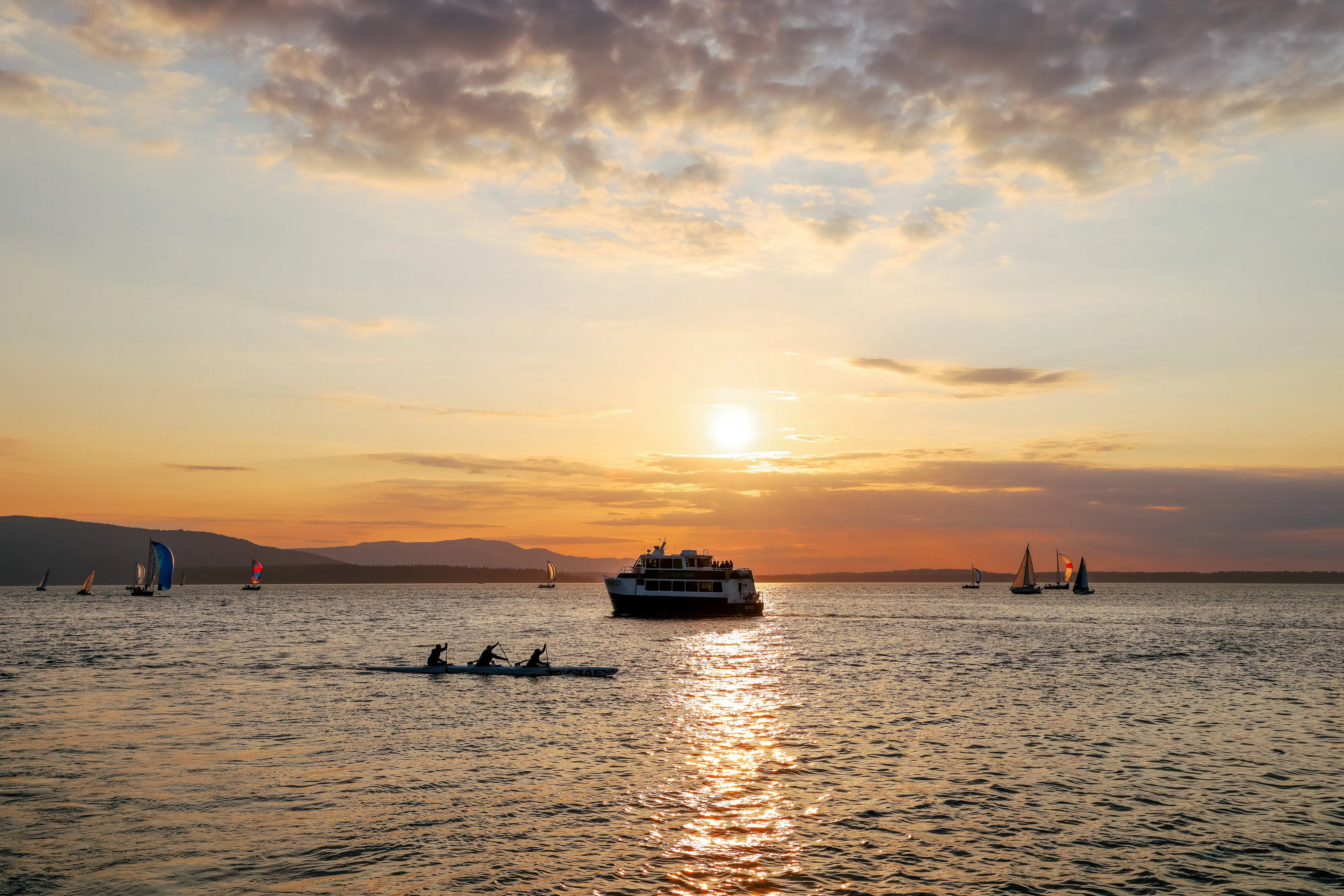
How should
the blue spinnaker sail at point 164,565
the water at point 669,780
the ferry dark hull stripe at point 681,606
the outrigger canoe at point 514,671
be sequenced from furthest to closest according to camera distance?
the blue spinnaker sail at point 164,565
the ferry dark hull stripe at point 681,606
the outrigger canoe at point 514,671
the water at point 669,780

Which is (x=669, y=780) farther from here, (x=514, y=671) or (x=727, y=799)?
(x=514, y=671)

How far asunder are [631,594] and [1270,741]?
93277 millimetres

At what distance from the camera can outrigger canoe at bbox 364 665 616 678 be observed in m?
57.4

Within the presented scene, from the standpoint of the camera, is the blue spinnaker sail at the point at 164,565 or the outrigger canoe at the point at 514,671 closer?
the outrigger canoe at the point at 514,671

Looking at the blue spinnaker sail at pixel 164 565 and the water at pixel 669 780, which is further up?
the water at pixel 669 780

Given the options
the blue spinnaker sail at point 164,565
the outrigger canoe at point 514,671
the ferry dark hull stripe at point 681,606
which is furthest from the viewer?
the blue spinnaker sail at point 164,565

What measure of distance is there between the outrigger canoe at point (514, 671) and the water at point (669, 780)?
2.80 feet

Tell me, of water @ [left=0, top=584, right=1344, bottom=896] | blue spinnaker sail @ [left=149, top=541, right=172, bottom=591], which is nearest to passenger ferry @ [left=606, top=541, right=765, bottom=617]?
water @ [left=0, top=584, right=1344, bottom=896]

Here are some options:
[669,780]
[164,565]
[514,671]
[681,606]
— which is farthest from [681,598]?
[164,565]

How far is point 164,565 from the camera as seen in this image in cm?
17962

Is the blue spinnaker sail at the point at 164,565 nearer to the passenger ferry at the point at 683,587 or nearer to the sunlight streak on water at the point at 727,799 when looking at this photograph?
the passenger ferry at the point at 683,587

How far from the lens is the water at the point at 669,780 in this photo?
20.5 meters

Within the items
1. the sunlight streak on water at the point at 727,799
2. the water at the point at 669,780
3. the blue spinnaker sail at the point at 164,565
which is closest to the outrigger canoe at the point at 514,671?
the water at the point at 669,780

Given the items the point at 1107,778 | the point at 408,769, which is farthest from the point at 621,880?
the point at 1107,778
